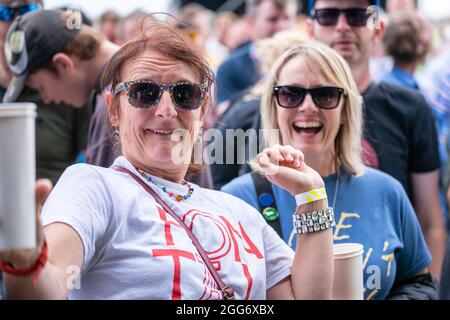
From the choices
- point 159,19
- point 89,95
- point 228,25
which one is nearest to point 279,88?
point 159,19

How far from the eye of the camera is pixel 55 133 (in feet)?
11.4

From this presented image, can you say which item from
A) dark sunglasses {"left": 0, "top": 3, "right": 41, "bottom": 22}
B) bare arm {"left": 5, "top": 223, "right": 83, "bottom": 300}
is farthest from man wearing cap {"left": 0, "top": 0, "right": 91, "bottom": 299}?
bare arm {"left": 5, "top": 223, "right": 83, "bottom": 300}

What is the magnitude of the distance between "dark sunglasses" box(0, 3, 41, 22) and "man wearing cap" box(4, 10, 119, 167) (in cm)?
38

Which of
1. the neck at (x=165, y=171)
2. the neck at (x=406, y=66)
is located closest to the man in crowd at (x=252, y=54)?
the neck at (x=406, y=66)

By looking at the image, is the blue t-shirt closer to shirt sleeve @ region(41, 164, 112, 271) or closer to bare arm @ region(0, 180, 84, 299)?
shirt sleeve @ region(41, 164, 112, 271)

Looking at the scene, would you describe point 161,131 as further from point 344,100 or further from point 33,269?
point 344,100

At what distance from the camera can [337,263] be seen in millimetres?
2256

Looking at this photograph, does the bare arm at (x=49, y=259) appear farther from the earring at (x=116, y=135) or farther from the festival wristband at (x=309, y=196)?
the festival wristband at (x=309, y=196)

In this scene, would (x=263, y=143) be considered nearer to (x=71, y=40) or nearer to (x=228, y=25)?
(x=71, y=40)

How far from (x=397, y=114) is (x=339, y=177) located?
92 centimetres

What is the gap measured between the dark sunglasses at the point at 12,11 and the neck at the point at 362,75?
1.43 m

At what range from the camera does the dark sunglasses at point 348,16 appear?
143 inches

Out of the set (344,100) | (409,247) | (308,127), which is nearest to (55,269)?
(308,127)
